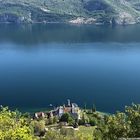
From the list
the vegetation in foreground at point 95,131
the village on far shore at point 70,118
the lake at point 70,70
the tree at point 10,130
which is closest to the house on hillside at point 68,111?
the village on far shore at point 70,118

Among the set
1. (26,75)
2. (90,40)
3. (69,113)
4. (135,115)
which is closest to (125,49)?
(90,40)

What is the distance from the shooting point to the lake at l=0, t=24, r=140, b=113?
75250 millimetres

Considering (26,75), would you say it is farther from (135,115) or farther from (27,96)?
(135,115)

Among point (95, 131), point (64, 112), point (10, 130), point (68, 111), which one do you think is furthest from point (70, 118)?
point (10, 130)

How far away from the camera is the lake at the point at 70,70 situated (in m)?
75.2

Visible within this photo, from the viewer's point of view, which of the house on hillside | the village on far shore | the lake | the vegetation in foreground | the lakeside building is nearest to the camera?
the vegetation in foreground

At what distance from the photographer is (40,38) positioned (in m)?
172

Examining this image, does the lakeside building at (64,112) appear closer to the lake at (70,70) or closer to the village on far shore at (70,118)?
the village on far shore at (70,118)

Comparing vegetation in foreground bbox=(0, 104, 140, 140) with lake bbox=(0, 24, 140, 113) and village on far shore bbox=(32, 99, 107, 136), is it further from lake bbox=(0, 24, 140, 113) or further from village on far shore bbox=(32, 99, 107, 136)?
lake bbox=(0, 24, 140, 113)

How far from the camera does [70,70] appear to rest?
104062 mm

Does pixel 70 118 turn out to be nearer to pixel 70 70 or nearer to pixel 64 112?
pixel 64 112

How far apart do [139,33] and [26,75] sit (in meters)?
98.0

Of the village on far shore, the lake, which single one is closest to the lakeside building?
the village on far shore

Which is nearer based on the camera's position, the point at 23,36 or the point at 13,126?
the point at 13,126
